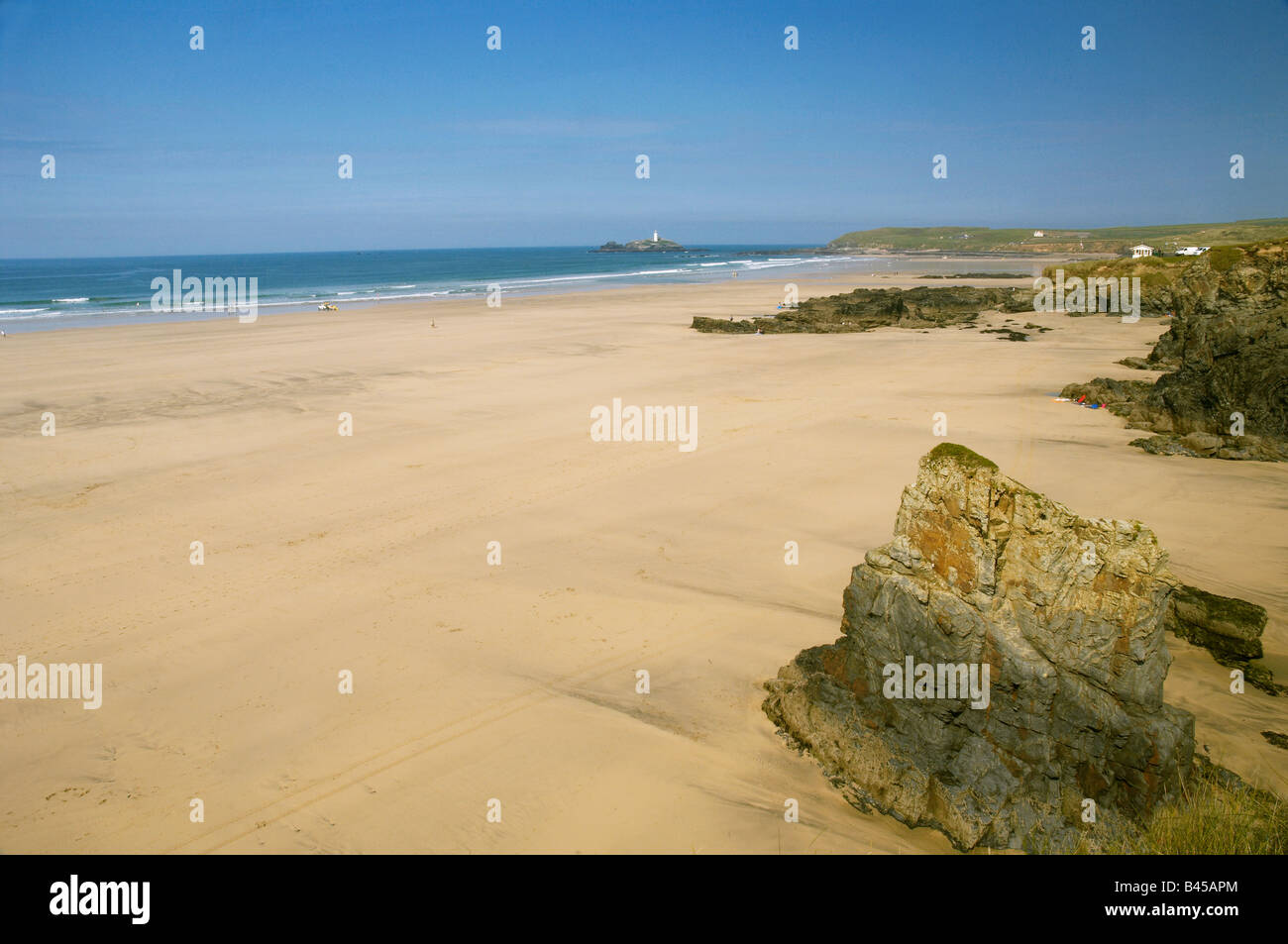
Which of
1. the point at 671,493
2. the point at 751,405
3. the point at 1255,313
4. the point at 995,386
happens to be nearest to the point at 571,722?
the point at 671,493

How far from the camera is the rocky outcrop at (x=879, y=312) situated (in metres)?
35.2

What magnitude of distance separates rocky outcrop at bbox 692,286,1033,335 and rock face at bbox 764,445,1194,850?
29.0 metres

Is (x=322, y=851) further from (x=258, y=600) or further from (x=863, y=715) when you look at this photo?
(x=258, y=600)

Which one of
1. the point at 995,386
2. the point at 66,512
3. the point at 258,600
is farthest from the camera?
the point at 995,386

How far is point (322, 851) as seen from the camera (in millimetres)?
5406

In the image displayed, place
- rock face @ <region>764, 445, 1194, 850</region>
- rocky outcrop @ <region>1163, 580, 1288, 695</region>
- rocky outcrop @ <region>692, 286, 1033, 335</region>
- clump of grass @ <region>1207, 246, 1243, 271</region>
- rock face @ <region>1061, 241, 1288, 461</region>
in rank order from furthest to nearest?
rocky outcrop @ <region>692, 286, 1033, 335</region> < clump of grass @ <region>1207, 246, 1243, 271</region> < rock face @ <region>1061, 241, 1288, 461</region> < rocky outcrop @ <region>1163, 580, 1288, 695</region> < rock face @ <region>764, 445, 1194, 850</region>

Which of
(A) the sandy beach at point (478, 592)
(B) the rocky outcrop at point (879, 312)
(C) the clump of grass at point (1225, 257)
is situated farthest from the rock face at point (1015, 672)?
(B) the rocky outcrop at point (879, 312)

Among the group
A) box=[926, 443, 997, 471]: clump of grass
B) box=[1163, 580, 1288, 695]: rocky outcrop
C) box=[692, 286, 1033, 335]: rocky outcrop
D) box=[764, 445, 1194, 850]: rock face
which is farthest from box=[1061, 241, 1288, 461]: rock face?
box=[692, 286, 1033, 335]: rocky outcrop

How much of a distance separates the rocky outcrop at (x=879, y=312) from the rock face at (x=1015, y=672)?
29011 millimetres

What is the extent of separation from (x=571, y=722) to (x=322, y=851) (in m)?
2.28

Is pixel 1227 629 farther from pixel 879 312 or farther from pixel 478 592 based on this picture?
pixel 879 312

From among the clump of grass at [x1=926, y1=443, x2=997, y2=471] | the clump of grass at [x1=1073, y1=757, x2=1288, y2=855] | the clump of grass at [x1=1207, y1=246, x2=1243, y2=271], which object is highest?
the clump of grass at [x1=1207, y1=246, x2=1243, y2=271]

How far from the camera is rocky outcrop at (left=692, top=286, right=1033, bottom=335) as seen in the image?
35156 mm

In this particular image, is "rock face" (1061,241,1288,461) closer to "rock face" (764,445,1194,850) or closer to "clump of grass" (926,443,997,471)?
"rock face" (764,445,1194,850)
